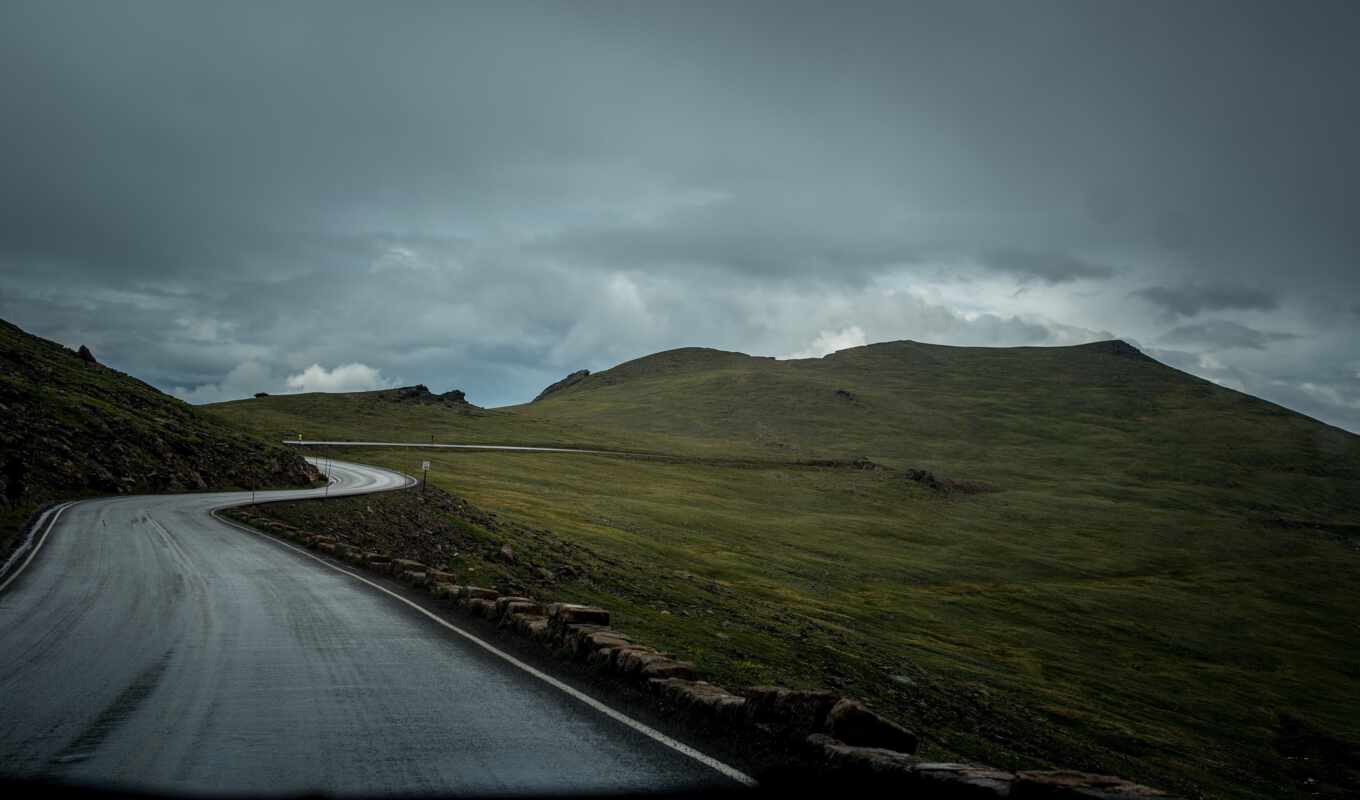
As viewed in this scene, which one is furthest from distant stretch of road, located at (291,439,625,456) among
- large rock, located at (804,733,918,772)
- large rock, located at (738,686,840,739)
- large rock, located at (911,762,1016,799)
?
large rock, located at (911,762,1016,799)

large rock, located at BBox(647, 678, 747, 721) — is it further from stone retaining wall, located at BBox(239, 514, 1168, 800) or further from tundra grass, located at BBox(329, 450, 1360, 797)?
tundra grass, located at BBox(329, 450, 1360, 797)

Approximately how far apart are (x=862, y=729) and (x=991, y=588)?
186 feet

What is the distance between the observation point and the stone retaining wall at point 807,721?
7.30 m

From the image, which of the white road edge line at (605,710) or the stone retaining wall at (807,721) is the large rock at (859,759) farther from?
the white road edge line at (605,710)

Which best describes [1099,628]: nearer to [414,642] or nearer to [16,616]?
[414,642]

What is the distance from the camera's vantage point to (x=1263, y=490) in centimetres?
15575

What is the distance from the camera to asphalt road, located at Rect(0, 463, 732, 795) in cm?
733

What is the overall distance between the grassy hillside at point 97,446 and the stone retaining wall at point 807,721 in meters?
25.1

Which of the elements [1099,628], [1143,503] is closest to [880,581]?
[1099,628]

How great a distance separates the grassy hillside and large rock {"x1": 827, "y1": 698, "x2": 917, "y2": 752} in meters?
31.1

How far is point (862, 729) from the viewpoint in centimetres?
920

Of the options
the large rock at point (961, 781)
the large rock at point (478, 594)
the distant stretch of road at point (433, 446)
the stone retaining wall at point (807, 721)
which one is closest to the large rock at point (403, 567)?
the large rock at point (478, 594)

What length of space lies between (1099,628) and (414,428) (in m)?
119

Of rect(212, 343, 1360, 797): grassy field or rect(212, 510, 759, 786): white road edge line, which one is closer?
rect(212, 510, 759, 786): white road edge line
